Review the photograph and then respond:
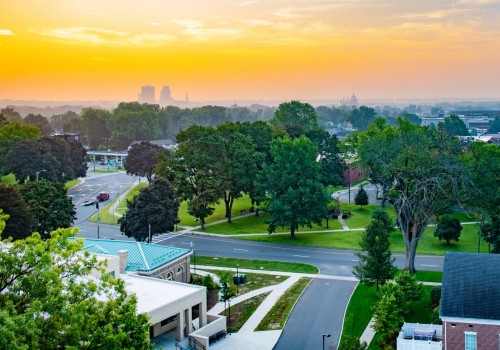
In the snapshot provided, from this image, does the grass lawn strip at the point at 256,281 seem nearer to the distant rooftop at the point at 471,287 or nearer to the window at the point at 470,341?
the distant rooftop at the point at 471,287

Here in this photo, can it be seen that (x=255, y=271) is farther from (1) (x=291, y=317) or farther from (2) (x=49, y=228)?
(2) (x=49, y=228)

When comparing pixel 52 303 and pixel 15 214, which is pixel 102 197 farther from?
pixel 52 303

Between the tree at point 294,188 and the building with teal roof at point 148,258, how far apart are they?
1730cm

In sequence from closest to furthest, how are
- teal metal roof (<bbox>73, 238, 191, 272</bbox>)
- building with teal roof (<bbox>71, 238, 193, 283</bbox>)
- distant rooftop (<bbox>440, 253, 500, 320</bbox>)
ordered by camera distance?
distant rooftop (<bbox>440, 253, 500, 320</bbox>)
building with teal roof (<bbox>71, 238, 193, 283</bbox>)
teal metal roof (<bbox>73, 238, 191, 272</bbox>)

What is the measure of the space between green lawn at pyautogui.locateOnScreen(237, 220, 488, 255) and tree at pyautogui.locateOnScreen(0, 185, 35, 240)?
2389 cm

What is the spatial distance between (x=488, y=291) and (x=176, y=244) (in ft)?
126

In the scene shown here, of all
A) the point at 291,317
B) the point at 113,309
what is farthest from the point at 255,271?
the point at 113,309

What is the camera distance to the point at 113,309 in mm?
22031

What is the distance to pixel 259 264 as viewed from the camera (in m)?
55.9

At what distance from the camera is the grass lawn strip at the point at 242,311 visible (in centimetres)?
4145

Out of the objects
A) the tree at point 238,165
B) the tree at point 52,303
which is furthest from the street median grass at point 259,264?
the tree at point 52,303

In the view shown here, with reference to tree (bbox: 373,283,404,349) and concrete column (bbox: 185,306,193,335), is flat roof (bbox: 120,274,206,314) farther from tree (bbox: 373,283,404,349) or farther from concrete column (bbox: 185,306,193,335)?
tree (bbox: 373,283,404,349)

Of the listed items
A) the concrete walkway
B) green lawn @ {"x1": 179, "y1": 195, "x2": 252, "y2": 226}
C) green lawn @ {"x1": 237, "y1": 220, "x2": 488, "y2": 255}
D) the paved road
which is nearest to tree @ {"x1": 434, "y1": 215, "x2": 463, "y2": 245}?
green lawn @ {"x1": 237, "y1": 220, "x2": 488, "y2": 255}

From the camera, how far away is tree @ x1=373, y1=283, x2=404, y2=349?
36375 mm
